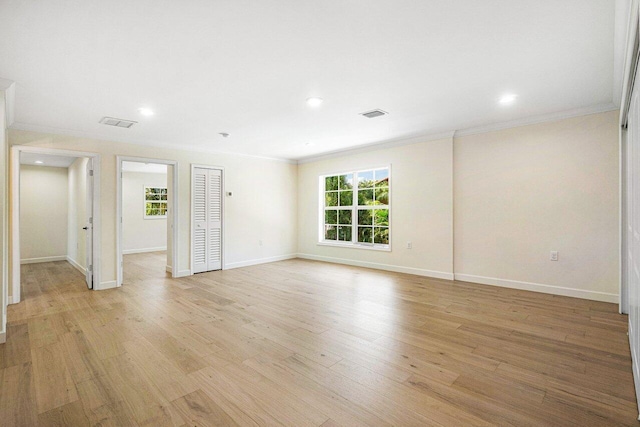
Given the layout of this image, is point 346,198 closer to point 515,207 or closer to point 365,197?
point 365,197

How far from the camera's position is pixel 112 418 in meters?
1.77

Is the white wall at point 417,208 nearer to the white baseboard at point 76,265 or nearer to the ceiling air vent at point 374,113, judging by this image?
the ceiling air vent at point 374,113

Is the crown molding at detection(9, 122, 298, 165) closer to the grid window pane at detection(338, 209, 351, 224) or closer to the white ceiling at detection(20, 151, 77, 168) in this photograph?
the white ceiling at detection(20, 151, 77, 168)

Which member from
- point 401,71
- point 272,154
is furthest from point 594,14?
point 272,154

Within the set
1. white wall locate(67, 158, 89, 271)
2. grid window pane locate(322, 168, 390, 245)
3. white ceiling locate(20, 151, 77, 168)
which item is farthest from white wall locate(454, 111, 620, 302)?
white ceiling locate(20, 151, 77, 168)

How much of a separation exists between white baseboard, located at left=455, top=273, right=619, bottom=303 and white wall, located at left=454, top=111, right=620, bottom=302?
0.4 inches

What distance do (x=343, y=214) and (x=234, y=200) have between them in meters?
2.37

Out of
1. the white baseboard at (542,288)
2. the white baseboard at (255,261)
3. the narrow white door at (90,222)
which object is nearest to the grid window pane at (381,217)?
the white baseboard at (542,288)

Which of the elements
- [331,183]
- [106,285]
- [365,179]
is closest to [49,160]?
[106,285]

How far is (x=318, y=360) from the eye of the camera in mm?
2453

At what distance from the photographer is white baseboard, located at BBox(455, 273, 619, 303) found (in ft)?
12.6

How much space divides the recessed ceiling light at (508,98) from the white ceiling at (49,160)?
25.0 feet

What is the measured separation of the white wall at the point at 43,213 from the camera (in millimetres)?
7102

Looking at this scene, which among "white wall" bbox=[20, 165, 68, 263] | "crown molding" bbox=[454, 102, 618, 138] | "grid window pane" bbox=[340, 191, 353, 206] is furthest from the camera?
"white wall" bbox=[20, 165, 68, 263]
